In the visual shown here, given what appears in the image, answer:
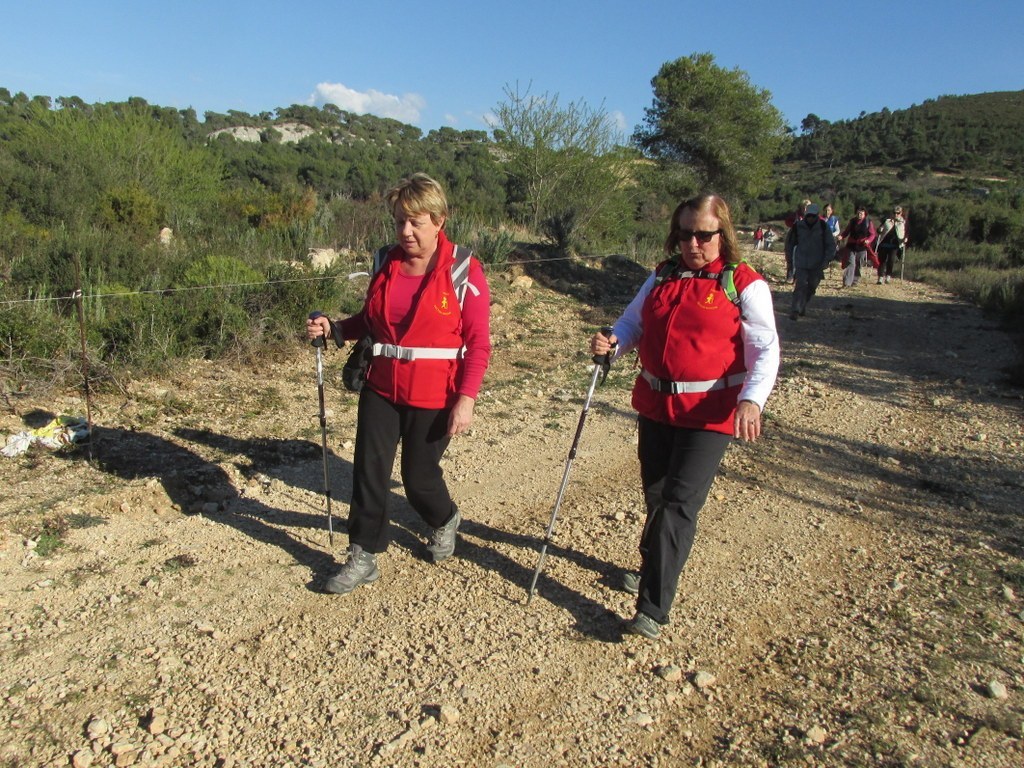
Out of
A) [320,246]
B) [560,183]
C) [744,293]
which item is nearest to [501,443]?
[744,293]

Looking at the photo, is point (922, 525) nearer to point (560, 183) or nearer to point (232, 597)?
point (232, 597)

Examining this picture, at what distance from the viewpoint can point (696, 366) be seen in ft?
10.3

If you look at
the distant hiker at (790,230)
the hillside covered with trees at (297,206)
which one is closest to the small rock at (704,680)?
the hillside covered with trees at (297,206)

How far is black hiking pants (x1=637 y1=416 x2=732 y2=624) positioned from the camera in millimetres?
3154

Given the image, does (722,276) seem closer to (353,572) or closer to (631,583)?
(631,583)

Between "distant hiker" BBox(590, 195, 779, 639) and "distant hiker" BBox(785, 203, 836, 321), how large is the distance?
8.93 metres

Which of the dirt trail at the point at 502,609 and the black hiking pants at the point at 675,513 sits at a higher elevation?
the black hiking pants at the point at 675,513

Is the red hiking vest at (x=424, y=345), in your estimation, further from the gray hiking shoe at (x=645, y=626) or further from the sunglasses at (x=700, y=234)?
the gray hiking shoe at (x=645, y=626)

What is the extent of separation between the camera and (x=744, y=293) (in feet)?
10.1

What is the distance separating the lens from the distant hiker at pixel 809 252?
11.3 m

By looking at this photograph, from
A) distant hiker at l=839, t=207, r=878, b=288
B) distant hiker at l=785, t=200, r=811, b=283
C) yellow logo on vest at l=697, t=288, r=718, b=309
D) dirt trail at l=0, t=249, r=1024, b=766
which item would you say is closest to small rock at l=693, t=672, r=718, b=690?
dirt trail at l=0, t=249, r=1024, b=766

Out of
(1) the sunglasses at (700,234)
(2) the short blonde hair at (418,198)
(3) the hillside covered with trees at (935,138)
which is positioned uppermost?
(3) the hillside covered with trees at (935,138)

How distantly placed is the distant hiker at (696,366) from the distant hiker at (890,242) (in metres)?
15.2

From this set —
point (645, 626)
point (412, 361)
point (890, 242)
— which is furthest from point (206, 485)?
point (890, 242)
